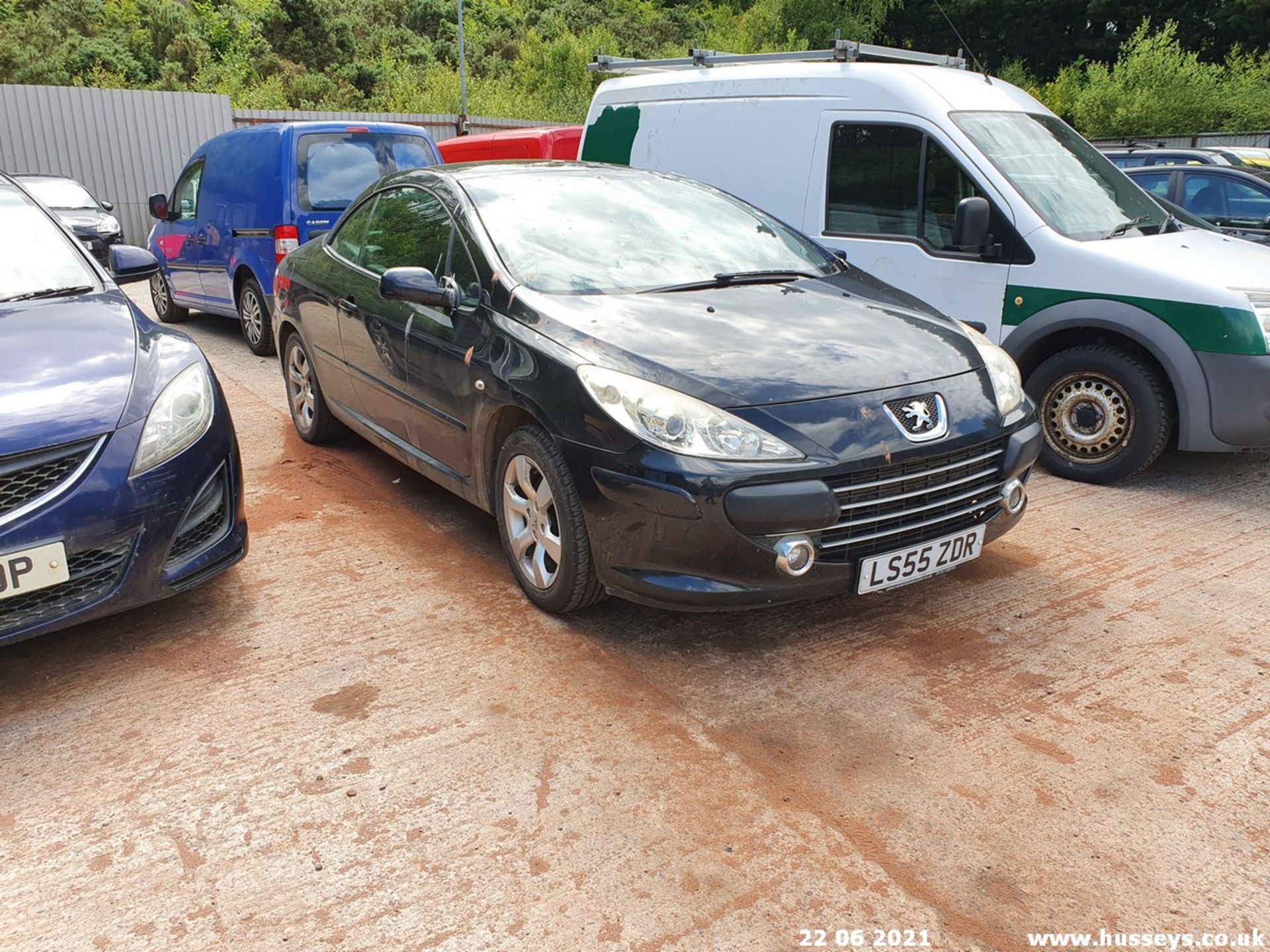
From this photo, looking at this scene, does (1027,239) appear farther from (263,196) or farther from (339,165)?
(263,196)

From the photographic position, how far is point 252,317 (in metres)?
8.27

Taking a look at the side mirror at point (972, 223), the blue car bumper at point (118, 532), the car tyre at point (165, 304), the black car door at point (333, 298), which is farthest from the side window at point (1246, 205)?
the car tyre at point (165, 304)

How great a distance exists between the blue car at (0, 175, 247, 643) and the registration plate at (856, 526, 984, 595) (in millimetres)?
2190

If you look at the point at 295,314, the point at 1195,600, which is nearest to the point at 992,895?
the point at 1195,600

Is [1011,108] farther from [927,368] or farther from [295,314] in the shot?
[295,314]

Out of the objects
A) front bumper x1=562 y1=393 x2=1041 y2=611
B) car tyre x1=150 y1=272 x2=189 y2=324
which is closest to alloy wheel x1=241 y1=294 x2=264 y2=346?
car tyre x1=150 y1=272 x2=189 y2=324

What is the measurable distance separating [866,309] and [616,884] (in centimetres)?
243

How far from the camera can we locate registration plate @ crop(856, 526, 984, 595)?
3.19 meters

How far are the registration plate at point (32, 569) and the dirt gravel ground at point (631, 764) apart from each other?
41cm

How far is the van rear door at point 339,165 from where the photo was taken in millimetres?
7551

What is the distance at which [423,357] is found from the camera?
414 centimetres

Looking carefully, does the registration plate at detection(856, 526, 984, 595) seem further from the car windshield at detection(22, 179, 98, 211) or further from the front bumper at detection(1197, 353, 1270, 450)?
the car windshield at detection(22, 179, 98, 211)

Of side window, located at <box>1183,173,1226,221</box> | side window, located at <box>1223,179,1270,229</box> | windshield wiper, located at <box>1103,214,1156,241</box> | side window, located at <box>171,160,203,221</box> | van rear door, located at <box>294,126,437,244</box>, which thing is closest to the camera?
windshield wiper, located at <box>1103,214,1156,241</box>

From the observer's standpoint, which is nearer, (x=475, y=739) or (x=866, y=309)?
(x=475, y=739)
